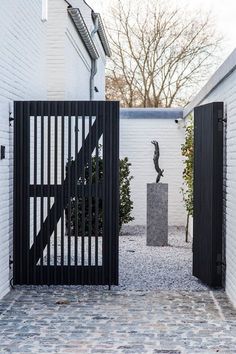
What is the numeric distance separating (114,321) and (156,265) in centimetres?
348

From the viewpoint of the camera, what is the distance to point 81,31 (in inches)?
567

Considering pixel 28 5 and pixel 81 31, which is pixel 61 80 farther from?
pixel 28 5

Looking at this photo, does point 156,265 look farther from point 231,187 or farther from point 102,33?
point 102,33

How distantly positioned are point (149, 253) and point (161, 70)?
15927mm

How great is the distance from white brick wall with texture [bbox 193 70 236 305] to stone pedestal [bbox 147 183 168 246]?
167 inches

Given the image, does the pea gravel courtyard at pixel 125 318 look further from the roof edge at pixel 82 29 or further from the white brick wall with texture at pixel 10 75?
the roof edge at pixel 82 29

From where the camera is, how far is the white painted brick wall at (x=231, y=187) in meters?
7.36

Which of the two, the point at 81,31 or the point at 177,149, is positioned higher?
the point at 81,31

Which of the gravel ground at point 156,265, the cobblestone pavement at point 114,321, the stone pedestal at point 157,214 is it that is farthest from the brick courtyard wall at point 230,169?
the stone pedestal at point 157,214

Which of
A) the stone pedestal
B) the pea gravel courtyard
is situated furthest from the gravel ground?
the stone pedestal

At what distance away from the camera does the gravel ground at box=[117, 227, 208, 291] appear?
8.45 metres

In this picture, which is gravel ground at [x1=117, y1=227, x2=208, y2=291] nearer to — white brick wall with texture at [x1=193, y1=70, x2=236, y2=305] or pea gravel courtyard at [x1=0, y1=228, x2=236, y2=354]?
pea gravel courtyard at [x1=0, y1=228, x2=236, y2=354]

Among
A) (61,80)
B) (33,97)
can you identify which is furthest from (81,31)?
(33,97)

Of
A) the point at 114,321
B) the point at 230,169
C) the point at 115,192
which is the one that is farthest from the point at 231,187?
the point at 114,321
